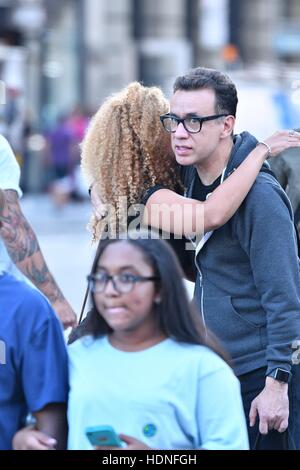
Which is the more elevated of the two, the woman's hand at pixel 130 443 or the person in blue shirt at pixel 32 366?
the person in blue shirt at pixel 32 366

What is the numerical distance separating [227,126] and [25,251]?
0.91 m

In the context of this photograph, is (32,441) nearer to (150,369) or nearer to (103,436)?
(103,436)

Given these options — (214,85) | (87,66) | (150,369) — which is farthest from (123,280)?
(87,66)

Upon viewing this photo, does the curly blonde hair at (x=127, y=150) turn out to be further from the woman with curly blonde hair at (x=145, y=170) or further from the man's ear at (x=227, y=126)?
the man's ear at (x=227, y=126)

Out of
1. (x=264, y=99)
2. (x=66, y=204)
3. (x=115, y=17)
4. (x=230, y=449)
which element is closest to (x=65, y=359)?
(x=230, y=449)

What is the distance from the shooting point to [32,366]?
3252 millimetres

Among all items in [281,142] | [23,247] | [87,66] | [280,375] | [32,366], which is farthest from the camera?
[87,66]

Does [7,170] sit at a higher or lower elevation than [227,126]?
lower

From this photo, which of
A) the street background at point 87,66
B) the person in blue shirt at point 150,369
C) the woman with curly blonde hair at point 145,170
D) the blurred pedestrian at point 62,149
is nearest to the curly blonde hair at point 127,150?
the woman with curly blonde hair at point 145,170

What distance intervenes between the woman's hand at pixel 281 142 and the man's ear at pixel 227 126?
0.39 ft

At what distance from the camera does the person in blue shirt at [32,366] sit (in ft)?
10.7

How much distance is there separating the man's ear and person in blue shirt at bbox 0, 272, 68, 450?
1.00 meters

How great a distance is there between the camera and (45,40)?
89.5ft

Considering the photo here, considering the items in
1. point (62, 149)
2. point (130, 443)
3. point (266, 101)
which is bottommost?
point (62, 149)
